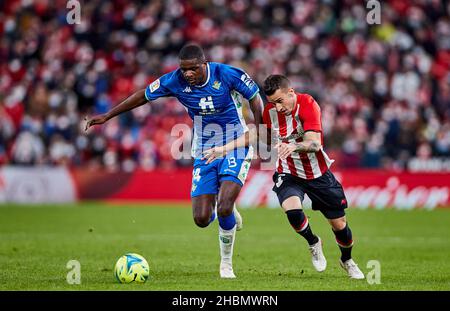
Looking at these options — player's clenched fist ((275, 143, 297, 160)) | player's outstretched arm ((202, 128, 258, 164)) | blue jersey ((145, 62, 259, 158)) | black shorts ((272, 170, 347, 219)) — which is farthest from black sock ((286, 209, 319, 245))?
blue jersey ((145, 62, 259, 158))

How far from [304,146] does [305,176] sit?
0.78 meters

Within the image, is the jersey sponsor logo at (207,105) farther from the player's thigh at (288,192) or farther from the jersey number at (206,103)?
the player's thigh at (288,192)

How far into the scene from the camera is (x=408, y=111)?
25.4 m

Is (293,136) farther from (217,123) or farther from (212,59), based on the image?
(212,59)

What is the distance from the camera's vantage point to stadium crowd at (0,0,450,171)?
24406 mm

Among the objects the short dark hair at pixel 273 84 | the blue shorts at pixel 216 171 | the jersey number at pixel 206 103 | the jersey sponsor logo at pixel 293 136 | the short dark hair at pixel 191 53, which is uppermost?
the short dark hair at pixel 191 53

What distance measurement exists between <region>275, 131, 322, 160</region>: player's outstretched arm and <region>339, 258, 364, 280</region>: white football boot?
1454 mm

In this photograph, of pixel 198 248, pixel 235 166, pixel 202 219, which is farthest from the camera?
pixel 198 248

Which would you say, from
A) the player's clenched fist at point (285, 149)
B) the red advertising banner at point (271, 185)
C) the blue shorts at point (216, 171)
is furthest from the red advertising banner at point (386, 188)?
the player's clenched fist at point (285, 149)

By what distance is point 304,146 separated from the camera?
9.72m

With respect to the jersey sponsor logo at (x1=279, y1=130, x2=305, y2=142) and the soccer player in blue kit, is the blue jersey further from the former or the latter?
the jersey sponsor logo at (x1=279, y1=130, x2=305, y2=142)

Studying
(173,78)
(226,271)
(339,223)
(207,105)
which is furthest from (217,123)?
(339,223)

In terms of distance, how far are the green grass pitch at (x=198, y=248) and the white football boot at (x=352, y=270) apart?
18 cm

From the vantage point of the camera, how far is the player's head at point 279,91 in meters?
9.91
